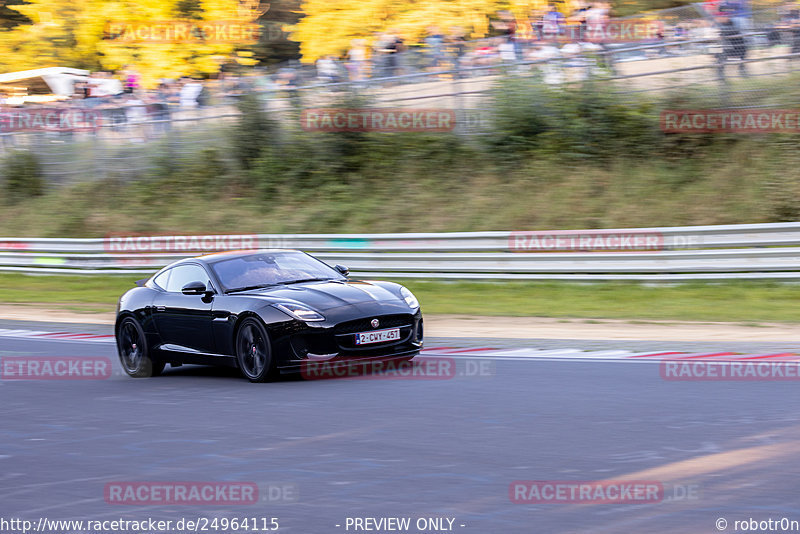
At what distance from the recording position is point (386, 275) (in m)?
21.4

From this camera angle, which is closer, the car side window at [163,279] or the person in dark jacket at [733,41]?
the car side window at [163,279]

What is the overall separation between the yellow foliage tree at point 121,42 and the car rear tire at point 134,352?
1176 inches

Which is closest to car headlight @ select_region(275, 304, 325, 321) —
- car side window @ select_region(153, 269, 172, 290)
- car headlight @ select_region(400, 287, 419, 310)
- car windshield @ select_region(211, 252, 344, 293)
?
car windshield @ select_region(211, 252, 344, 293)

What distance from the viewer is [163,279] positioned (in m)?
11.9

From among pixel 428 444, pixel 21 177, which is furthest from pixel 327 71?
pixel 428 444

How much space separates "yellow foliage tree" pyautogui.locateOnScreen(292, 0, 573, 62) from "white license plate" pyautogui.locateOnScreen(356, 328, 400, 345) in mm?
23157

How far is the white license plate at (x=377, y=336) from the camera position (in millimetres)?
10109

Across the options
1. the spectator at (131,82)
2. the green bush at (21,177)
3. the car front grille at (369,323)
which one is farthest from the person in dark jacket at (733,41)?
the green bush at (21,177)

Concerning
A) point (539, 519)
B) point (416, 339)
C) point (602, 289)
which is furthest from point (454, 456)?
point (602, 289)

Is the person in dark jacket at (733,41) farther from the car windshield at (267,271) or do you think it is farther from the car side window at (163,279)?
the car side window at (163,279)

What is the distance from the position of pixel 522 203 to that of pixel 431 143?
12.6 ft

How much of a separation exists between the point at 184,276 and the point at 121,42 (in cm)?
3428

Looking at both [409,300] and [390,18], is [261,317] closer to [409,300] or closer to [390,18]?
[409,300]

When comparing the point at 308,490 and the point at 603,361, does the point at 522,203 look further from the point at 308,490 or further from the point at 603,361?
the point at 308,490
